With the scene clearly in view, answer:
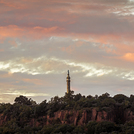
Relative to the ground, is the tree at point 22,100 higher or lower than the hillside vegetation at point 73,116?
higher

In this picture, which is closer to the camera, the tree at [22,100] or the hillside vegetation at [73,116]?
the hillside vegetation at [73,116]

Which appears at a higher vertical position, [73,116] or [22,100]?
[22,100]

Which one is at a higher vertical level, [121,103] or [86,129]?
[121,103]

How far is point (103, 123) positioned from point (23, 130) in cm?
1762

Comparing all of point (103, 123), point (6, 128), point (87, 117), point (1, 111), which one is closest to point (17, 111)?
point (1, 111)

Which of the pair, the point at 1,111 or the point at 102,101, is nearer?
the point at 102,101

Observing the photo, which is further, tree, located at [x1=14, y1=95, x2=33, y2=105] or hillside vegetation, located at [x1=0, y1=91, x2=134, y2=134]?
tree, located at [x1=14, y1=95, x2=33, y2=105]

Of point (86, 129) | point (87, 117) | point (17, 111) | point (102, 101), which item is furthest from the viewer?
point (17, 111)

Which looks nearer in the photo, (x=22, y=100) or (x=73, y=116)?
(x=73, y=116)

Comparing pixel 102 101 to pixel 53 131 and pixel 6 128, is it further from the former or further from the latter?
pixel 6 128

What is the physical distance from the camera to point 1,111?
91062 millimetres

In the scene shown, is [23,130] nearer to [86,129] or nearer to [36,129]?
[36,129]

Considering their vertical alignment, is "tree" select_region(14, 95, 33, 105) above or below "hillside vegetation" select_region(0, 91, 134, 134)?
above

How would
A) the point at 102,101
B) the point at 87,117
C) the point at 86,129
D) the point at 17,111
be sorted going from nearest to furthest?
the point at 86,129, the point at 87,117, the point at 102,101, the point at 17,111
